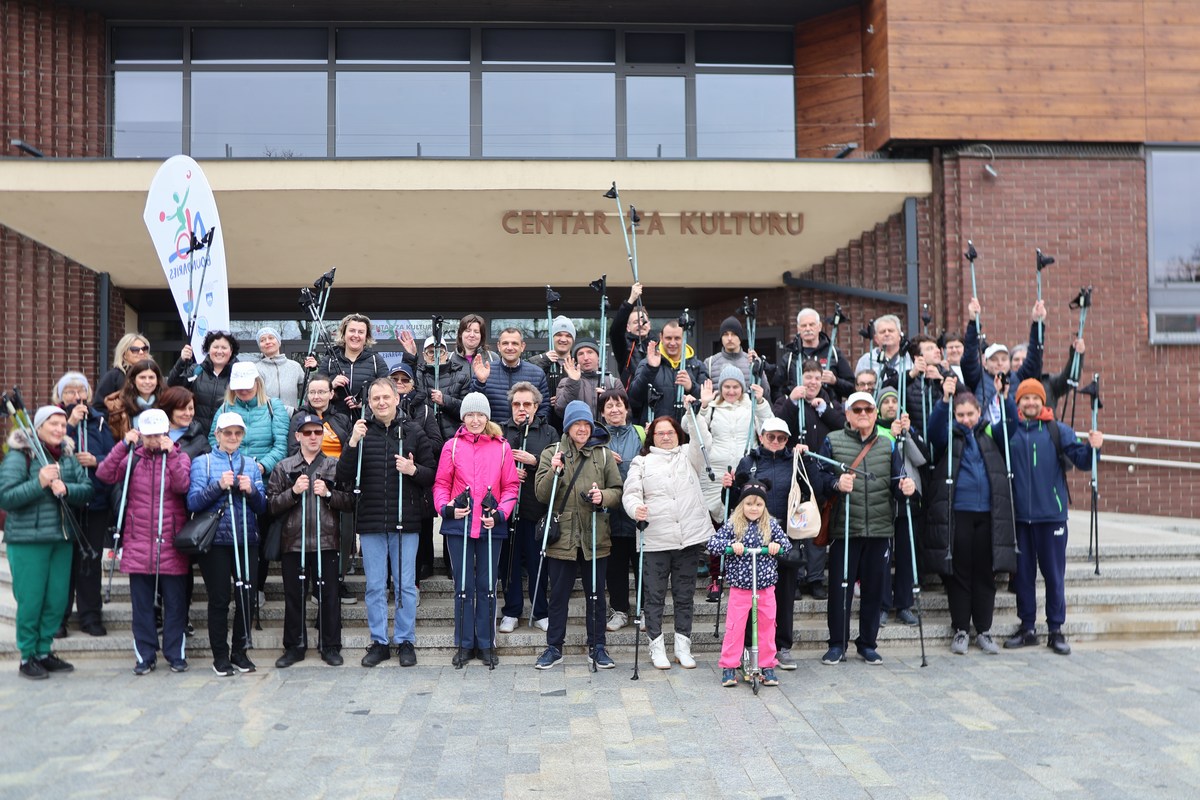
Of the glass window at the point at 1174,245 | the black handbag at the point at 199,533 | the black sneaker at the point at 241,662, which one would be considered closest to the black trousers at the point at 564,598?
the black sneaker at the point at 241,662

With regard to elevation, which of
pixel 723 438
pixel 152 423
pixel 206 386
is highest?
pixel 206 386

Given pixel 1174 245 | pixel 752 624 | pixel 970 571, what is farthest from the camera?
pixel 1174 245

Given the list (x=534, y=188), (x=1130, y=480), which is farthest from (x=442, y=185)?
(x=1130, y=480)

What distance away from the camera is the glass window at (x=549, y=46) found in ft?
43.8

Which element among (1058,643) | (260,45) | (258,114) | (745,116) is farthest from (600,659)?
(260,45)

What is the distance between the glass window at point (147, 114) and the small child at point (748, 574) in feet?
29.6

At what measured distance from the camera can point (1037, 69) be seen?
39.7ft

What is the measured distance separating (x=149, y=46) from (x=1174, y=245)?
523 inches

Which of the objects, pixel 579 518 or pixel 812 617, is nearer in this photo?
pixel 579 518

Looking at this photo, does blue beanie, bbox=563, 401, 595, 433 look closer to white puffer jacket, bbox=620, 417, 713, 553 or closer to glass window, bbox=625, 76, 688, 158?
white puffer jacket, bbox=620, 417, 713, 553

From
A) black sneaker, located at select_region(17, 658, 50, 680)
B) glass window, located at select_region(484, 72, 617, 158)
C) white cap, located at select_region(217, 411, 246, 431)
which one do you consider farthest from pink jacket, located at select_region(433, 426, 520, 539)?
glass window, located at select_region(484, 72, 617, 158)

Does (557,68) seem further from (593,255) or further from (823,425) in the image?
(823,425)

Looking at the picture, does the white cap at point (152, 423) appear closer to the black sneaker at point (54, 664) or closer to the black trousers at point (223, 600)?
the black trousers at point (223, 600)

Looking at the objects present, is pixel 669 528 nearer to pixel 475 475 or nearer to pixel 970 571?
pixel 475 475
